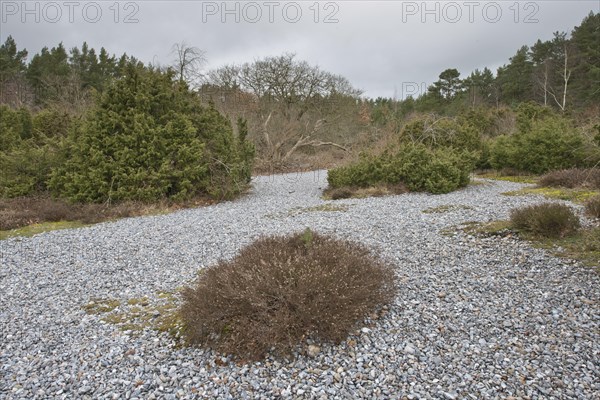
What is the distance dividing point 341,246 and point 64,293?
133 inches

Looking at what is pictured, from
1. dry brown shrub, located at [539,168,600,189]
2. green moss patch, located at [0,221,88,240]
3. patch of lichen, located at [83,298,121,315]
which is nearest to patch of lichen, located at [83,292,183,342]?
patch of lichen, located at [83,298,121,315]

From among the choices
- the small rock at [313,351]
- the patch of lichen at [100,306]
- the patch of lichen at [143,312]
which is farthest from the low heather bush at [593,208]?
the patch of lichen at [100,306]

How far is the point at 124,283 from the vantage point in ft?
14.8

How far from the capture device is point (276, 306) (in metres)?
2.82

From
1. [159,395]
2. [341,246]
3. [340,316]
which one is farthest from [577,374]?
[159,395]

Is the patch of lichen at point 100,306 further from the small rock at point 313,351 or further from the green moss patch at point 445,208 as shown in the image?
the green moss patch at point 445,208

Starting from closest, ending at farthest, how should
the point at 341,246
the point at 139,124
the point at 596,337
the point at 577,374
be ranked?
the point at 577,374 → the point at 596,337 → the point at 341,246 → the point at 139,124

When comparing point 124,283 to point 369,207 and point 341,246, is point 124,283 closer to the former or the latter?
point 341,246

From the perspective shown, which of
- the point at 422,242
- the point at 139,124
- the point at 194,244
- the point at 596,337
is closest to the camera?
the point at 596,337

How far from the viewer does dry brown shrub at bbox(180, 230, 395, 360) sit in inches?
107

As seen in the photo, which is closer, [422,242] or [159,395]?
[159,395]

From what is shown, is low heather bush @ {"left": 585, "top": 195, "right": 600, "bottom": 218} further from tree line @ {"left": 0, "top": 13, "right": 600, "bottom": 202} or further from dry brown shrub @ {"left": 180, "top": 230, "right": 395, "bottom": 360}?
dry brown shrub @ {"left": 180, "top": 230, "right": 395, "bottom": 360}

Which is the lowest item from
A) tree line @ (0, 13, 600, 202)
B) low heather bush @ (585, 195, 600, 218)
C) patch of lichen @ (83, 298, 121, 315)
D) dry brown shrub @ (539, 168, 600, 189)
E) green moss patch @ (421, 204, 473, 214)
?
patch of lichen @ (83, 298, 121, 315)

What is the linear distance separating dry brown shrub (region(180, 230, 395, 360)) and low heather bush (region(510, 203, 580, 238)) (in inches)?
125
